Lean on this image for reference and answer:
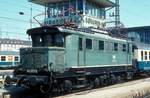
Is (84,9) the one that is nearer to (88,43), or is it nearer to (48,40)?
(88,43)

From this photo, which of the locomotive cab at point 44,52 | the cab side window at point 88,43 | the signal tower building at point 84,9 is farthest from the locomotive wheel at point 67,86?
the signal tower building at point 84,9

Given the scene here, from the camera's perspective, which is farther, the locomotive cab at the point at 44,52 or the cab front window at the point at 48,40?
the cab front window at the point at 48,40

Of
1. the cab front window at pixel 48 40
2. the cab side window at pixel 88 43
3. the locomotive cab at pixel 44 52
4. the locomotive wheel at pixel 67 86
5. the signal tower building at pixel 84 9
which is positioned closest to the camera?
the locomotive cab at pixel 44 52

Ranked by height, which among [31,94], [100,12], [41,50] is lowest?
[31,94]

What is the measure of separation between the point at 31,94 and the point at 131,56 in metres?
11.6

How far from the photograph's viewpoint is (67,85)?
56.1 ft

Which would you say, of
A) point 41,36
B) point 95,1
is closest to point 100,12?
point 95,1

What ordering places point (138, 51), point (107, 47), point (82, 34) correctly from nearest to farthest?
point (82, 34)
point (107, 47)
point (138, 51)

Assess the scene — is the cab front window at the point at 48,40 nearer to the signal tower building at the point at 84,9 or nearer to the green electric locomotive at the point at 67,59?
the green electric locomotive at the point at 67,59

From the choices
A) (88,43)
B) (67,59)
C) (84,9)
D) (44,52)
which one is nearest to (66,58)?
(67,59)

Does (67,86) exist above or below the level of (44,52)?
below

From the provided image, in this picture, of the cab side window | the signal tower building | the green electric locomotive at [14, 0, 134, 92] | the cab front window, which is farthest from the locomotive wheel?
the signal tower building

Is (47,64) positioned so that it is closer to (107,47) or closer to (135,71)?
(107,47)

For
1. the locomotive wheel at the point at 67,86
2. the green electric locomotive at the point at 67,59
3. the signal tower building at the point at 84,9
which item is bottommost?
the locomotive wheel at the point at 67,86
